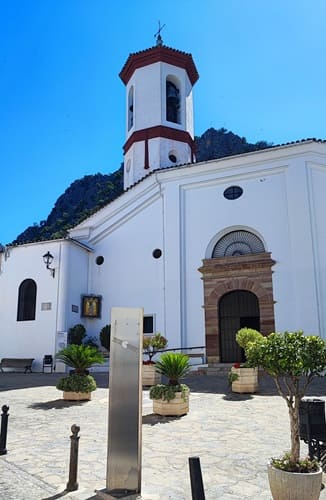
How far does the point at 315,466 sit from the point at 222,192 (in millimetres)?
15416

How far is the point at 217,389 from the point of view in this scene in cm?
1248

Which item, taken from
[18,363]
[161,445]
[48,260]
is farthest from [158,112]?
[161,445]


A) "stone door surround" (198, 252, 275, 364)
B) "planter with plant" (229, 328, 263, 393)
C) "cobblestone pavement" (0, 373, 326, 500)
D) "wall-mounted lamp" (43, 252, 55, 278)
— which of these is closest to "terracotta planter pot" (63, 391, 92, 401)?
"cobblestone pavement" (0, 373, 326, 500)

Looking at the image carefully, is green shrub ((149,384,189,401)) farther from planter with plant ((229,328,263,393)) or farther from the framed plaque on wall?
the framed plaque on wall

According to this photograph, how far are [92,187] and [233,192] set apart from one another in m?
44.8

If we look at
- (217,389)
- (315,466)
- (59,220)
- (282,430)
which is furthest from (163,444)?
(59,220)

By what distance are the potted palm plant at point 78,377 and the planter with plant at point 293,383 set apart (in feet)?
20.8

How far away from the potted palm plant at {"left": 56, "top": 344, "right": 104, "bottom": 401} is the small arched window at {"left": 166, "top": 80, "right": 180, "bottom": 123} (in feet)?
50.8

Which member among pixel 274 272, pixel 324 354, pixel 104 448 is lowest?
pixel 104 448

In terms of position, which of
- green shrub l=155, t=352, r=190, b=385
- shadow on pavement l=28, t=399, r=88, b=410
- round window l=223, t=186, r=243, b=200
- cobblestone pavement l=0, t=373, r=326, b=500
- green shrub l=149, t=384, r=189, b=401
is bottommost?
cobblestone pavement l=0, t=373, r=326, b=500

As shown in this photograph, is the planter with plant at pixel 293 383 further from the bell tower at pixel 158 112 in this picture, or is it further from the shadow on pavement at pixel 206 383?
the bell tower at pixel 158 112

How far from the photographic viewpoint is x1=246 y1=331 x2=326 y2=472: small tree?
4.57 metres

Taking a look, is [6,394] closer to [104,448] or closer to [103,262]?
[104,448]

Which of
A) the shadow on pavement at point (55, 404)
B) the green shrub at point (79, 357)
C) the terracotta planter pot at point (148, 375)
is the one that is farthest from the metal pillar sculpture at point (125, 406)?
the terracotta planter pot at point (148, 375)
